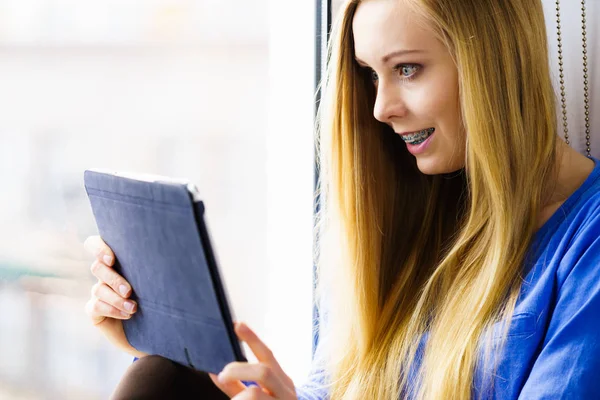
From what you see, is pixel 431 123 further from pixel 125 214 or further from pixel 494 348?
pixel 125 214

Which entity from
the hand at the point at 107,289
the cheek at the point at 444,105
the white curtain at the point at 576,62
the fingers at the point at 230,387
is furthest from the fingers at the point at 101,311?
the white curtain at the point at 576,62

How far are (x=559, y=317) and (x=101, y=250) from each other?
0.56m

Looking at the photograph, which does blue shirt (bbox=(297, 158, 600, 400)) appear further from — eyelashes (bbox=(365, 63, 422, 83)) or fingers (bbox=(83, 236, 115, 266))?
fingers (bbox=(83, 236, 115, 266))

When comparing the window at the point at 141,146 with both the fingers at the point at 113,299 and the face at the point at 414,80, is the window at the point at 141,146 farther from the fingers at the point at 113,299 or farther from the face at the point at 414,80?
the face at the point at 414,80

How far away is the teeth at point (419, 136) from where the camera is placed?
3.19ft

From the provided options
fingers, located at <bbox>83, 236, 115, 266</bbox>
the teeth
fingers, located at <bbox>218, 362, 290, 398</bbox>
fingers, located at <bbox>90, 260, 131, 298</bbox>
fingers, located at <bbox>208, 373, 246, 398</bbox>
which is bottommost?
fingers, located at <bbox>208, 373, 246, 398</bbox>

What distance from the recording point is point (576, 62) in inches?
45.8

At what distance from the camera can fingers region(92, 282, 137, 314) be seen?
821mm

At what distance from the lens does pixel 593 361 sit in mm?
781

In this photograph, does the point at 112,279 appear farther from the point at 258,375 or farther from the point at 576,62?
the point at 576,62

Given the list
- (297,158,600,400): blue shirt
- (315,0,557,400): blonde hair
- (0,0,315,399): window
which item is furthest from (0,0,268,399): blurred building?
(297,158,600,400): blue shirt

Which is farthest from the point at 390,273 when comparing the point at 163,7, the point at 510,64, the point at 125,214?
the point at 163,7

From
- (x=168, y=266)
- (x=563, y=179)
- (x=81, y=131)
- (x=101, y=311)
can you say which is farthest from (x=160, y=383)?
(x=563, y=179)

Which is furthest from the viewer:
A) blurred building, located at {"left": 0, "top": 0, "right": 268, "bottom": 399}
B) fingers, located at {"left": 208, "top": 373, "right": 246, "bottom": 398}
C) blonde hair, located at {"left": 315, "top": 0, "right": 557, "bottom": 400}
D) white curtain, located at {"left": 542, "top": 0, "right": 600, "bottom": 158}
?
white curtain, located at {"left": 542, "top": 0, "right": 600, "bottom": 158}
